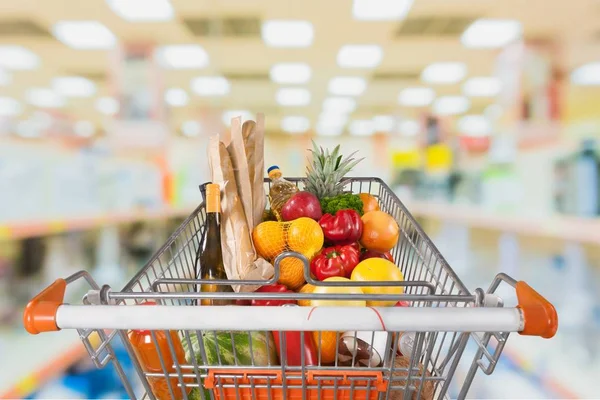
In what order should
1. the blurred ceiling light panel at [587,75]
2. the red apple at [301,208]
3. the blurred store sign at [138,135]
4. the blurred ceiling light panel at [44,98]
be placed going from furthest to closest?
the blurred ceiling light panel at [44,98], the blurred store sign at [138,135], the blurred ceiling light panel at [587,75], the red apple at [301,208]

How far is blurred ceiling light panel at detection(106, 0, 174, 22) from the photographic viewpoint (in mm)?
4105

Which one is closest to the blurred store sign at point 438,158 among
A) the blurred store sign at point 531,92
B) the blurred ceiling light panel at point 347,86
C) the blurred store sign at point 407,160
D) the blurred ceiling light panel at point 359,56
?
the blurred store sign at point 531,92

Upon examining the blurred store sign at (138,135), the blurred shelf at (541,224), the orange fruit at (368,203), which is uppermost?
the blurred store sign at (138,135)

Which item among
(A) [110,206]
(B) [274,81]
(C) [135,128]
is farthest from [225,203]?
(B) [274,81]

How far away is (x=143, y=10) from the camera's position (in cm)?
426

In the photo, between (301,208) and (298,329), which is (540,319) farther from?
(301,208)

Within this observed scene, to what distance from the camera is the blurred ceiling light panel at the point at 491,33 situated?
466 cm

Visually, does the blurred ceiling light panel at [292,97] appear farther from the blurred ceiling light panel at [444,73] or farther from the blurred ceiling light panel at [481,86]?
the blurred ceiling light panel at [481,86]

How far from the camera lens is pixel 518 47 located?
4.70 m

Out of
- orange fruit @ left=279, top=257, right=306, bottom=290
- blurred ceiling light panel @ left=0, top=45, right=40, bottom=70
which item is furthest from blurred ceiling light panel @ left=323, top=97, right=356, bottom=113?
orange fruit @ left=279, top=257, right=306, bottom=290

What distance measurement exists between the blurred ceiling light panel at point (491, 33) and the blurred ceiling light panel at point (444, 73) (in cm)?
79

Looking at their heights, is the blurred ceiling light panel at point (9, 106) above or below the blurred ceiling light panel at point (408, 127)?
above

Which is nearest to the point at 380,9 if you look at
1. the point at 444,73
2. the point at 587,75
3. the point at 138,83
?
the point at 587,75

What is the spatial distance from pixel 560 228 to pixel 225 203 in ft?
4.04
